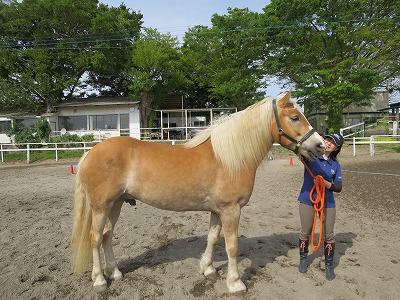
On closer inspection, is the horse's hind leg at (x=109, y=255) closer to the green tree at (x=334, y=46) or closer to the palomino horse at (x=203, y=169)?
the palomino horse at (x=203, y=169)

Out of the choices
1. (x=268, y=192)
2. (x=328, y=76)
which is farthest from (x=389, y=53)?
(x=268, y=192)

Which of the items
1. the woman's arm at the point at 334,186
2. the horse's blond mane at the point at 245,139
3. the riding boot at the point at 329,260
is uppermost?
the horse's blond mane at the point at 245,139

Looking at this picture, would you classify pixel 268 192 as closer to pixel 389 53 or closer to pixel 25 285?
pixel 25 285

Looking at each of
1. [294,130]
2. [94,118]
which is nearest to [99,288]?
[294,130]

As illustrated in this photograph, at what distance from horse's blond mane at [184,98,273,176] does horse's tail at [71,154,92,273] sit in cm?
166

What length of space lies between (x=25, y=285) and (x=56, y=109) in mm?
24909

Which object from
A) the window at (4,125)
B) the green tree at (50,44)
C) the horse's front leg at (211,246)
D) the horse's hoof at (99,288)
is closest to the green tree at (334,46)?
the green tree at (50,44)

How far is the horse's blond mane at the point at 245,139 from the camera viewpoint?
115 inches

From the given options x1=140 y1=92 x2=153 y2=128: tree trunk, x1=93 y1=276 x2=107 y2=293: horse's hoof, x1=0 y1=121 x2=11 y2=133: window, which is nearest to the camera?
x1=93 y1=276 x2=107 y2=293: horse's hoof

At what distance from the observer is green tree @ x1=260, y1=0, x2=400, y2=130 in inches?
714

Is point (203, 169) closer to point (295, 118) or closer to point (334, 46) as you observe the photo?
point (295, 118)

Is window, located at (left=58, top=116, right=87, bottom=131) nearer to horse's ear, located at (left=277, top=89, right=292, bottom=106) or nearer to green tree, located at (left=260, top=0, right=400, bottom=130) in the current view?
green tree, located at (left=260, top=0, right=400, bottom=130)

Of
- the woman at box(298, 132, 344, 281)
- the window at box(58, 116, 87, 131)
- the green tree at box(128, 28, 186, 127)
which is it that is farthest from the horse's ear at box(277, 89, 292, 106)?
the window at box(58, 116, 87, 131)

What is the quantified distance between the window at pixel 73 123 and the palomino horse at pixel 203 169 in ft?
78.2
